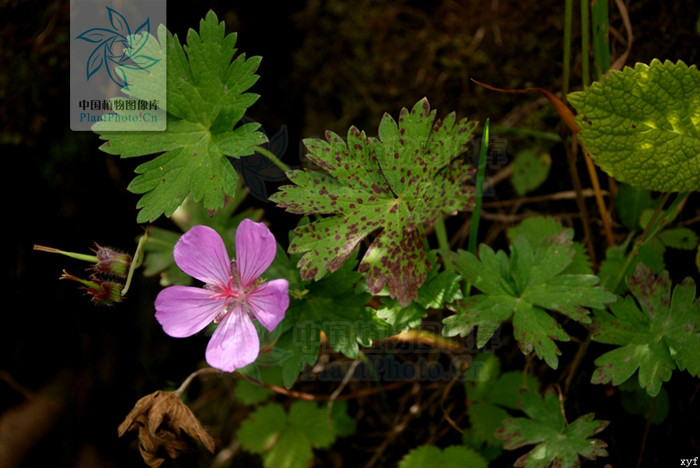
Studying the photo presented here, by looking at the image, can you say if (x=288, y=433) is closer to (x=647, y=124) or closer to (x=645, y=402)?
(x=645, y=402)

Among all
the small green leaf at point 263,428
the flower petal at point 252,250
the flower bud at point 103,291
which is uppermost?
the flower petal at point 252,250

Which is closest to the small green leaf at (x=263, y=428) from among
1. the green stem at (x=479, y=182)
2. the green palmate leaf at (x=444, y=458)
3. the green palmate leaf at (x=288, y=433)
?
the green palmate leaf at (x=288, y=433)

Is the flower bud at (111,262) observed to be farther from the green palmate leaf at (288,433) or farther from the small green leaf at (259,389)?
the green palmate leaf at (288,433)

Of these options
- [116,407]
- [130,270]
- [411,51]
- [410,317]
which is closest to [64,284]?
[116,407]

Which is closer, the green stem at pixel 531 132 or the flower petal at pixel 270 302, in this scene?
the flower petal at pixel 270 302

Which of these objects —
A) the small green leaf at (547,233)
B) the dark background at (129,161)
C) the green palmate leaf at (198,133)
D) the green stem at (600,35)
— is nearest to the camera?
the green palmate leaf at (198,133)

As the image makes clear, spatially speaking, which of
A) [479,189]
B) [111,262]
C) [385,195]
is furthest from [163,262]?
[479,189]

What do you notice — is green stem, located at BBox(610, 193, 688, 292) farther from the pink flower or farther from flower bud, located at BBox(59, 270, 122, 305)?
flower bud, located at BBox(59, 270, 122, 305)

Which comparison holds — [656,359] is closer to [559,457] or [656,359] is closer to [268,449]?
[559,457]

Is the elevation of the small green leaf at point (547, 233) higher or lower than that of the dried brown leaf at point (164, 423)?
higher
